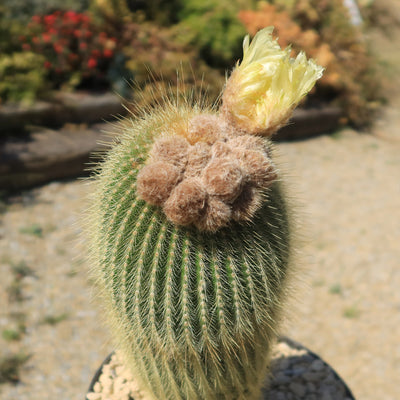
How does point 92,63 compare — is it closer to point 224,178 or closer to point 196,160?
point 196,160

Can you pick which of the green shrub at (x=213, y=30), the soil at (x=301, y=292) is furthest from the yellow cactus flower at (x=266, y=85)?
the green shrub at (x=213, y=30)

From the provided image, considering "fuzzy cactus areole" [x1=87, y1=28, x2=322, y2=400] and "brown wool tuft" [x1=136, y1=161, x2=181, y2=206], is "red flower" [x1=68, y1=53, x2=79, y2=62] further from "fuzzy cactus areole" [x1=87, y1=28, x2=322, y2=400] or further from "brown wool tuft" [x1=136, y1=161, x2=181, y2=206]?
"brown wool tuft" [x1=136, y1=161, x2=181, y2=206]

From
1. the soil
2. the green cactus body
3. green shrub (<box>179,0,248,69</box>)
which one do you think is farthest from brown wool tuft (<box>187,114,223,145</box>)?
green shrub (<box>179,0,248,69</box>)

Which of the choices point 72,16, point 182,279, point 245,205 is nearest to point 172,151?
point 245,205

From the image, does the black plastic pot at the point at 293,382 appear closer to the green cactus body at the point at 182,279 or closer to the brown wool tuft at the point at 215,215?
the green cactus body at the point at 182,279

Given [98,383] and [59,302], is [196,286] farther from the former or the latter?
[59,302]
